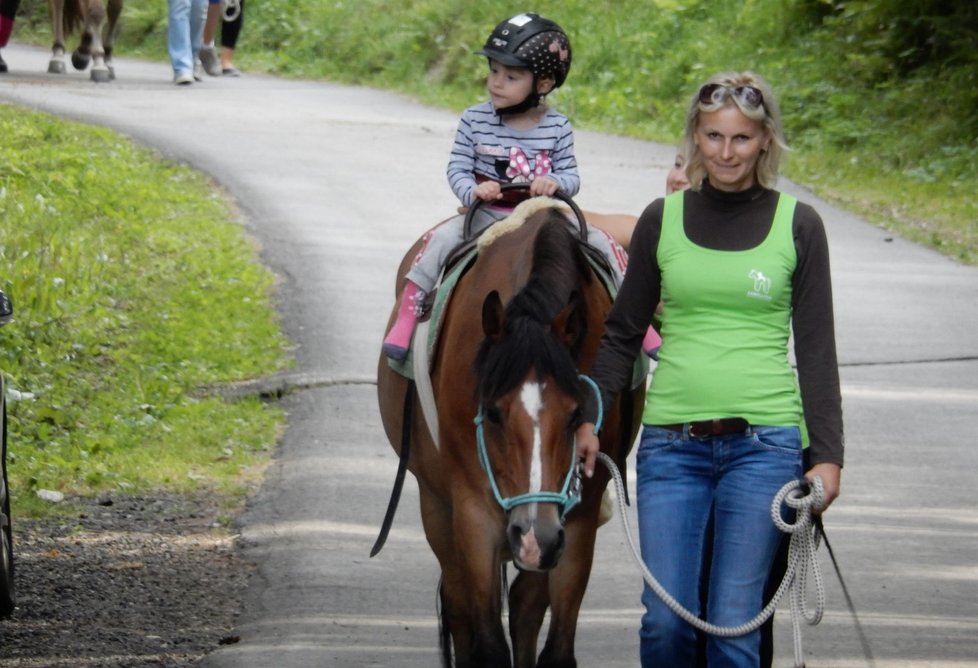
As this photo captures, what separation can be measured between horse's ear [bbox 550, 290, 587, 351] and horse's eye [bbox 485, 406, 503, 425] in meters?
0.29

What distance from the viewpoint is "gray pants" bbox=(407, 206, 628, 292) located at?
5.80 m

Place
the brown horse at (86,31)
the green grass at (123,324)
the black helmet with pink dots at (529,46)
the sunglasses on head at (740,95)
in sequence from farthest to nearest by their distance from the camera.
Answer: the brown horse at (86,31)
the green grass at (123,324)
the black helmet with pink dots at (529,46)
the sunglasses on head at (740,95)

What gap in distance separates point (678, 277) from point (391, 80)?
22.9m

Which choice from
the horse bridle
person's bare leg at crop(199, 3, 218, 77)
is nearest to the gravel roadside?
the horse bridle

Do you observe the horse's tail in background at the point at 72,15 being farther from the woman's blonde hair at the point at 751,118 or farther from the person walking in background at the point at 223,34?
the woman's blonde hair at the point at 751,118

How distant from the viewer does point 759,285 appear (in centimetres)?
453

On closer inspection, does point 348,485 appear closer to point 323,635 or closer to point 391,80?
point 323,635

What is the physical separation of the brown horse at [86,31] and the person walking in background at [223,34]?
1.33 metres

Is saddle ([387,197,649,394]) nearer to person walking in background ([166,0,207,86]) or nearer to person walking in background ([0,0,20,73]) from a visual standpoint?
person walking in background ([166,0,207,86])

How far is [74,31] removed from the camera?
23.3 metres

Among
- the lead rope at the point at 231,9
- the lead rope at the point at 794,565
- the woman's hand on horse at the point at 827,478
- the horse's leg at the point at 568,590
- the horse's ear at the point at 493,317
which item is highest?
the horse's ear at the point at 493,317

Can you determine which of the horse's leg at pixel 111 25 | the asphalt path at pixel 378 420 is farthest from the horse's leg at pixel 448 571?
the horse's leg at pixel 111 25

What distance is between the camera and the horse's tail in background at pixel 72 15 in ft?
72.4

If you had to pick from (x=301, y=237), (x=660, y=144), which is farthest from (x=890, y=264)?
(x=660, y=144)
